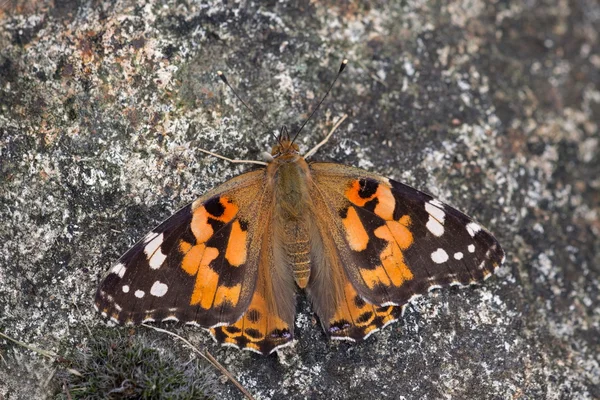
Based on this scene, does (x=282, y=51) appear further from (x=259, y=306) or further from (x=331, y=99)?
(x=259, y=306)

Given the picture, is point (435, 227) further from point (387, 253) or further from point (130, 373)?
point (130, 373)

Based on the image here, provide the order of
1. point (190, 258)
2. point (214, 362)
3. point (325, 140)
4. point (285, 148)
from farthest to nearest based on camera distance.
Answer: point (325, 140) → point (285, 148) → point (214, 362) → point (190, 258)

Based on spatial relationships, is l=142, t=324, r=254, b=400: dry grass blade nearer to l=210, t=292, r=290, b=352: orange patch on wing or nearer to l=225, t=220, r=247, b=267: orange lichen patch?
l=210, t=292, r=290, b=352: orange patch on wing

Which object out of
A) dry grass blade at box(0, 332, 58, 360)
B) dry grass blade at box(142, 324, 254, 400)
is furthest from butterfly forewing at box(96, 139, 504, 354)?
dry grass blade at box(0, 332, 58, 360)

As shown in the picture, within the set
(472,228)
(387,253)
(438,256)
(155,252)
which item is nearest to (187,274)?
(155,252)

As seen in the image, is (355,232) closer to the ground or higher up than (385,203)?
closer to the ground

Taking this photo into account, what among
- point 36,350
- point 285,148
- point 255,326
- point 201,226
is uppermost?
point 285,148

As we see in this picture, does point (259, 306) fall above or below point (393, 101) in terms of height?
below

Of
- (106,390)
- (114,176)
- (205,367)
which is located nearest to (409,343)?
(205,367)
